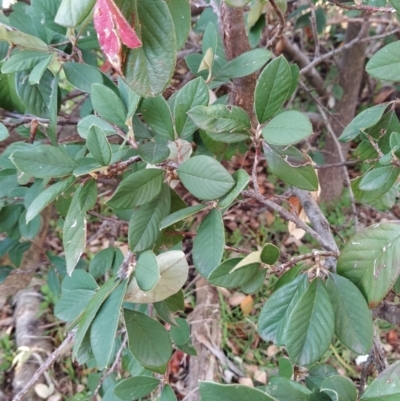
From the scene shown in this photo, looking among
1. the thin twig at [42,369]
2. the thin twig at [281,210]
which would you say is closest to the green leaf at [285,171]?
the thin twig at [281,210]

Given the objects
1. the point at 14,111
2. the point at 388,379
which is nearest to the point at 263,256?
the point at 388,379

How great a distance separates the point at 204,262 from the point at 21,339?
4.62 ft

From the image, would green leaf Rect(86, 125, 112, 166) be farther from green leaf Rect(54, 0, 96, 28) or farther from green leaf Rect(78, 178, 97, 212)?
green leaf Rect(54, 0, 96, 28)

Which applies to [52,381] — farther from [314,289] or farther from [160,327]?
[314,289]

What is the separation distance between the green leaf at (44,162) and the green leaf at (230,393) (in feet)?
0.99

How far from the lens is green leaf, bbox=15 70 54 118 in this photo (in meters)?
0.66

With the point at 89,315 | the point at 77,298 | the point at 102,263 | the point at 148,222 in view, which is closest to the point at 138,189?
the point at 148,222

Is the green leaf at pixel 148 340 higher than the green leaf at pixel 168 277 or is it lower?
lower

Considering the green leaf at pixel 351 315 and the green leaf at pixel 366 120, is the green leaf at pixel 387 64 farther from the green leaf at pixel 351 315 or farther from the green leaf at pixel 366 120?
the green leaf at pixel 351 315

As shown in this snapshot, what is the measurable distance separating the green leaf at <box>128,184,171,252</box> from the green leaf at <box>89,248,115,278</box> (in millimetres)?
329

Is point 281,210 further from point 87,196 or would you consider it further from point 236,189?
point 87,196

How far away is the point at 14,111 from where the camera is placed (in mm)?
767

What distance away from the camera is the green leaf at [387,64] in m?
0.50

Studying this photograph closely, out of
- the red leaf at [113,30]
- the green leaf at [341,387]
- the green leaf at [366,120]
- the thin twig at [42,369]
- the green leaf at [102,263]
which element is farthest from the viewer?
the green leaf at [102,263]
